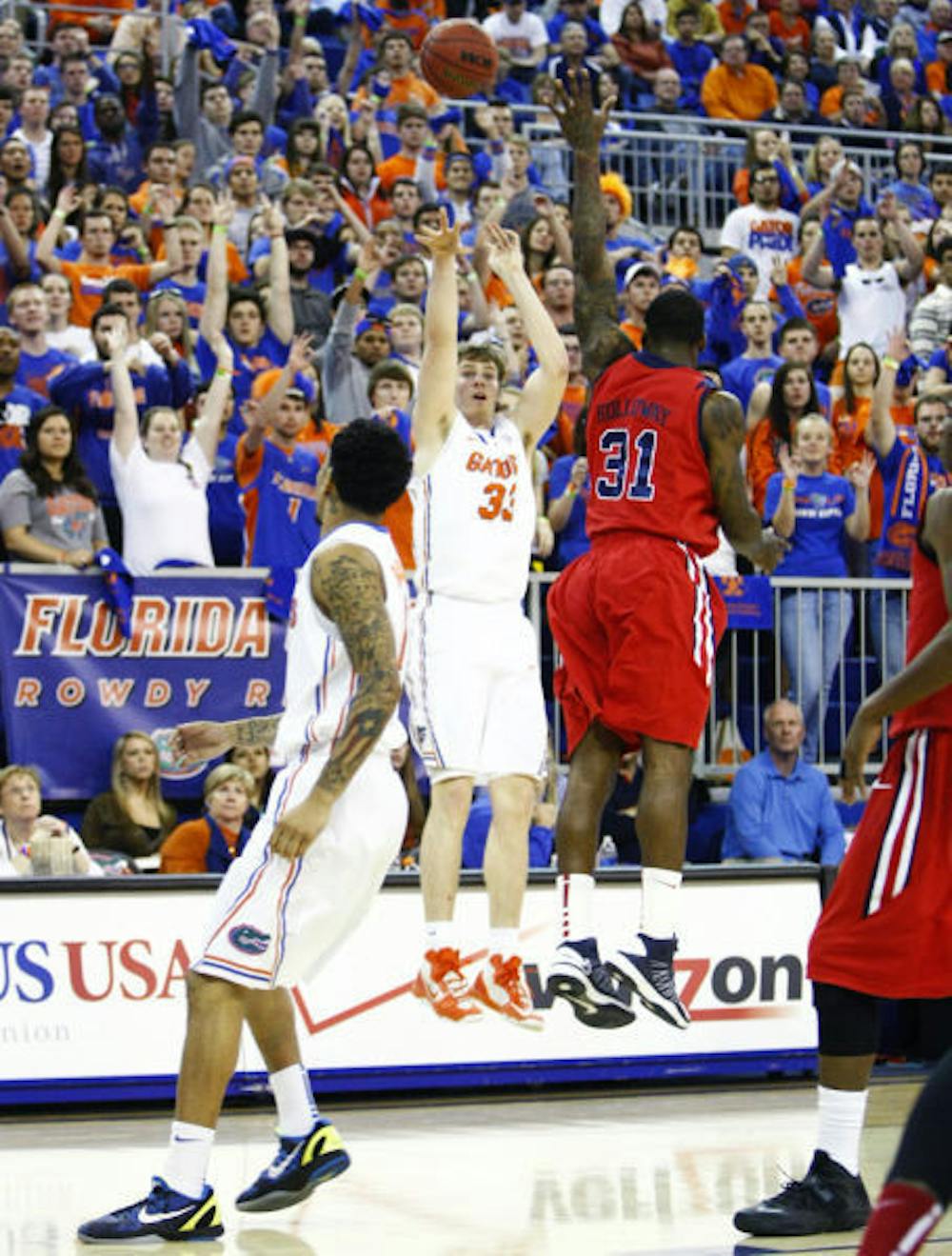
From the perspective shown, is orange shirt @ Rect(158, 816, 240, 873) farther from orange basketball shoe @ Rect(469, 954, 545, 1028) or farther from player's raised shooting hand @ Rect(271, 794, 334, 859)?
player's raised shooting hand @ Rect(271, 794, 334, 859)

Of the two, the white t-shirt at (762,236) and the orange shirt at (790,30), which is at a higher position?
the orange shirt at (790,30)

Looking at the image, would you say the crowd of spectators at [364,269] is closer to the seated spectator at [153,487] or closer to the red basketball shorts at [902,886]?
the seated spectator at [153,487]

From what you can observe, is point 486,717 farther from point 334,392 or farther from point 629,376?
point 334,392

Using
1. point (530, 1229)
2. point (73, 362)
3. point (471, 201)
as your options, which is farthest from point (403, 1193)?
point (471, 201)

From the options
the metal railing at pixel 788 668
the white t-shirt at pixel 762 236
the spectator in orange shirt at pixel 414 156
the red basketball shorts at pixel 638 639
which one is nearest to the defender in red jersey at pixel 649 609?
the red basketball shorts at pixel 638 639

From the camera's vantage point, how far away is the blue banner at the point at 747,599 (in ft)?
43.3

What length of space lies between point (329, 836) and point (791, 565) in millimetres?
7441

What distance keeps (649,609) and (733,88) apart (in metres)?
14.7

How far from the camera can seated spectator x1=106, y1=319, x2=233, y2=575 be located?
1207cm

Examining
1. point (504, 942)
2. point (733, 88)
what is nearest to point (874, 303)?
point (733, 88)

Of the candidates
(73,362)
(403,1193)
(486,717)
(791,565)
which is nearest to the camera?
(403,1193)

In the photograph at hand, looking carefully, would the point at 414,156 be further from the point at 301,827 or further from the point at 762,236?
the point at 301,827

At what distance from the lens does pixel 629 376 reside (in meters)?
7.55

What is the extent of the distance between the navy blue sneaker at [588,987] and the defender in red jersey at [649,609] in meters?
0.02
